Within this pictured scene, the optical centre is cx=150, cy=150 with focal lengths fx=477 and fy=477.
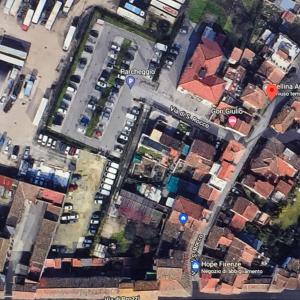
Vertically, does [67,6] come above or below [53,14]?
above

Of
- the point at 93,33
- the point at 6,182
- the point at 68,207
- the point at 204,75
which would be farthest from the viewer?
the point at 93,33

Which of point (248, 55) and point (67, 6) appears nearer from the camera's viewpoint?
point (67, 6)

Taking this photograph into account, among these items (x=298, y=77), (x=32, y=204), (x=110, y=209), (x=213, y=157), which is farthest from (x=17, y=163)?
(x=298, y=77)

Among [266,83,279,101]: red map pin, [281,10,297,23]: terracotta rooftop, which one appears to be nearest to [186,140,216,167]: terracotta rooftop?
[266,83,279,101]: red map pin

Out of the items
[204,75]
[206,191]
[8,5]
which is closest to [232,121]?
[204,75]

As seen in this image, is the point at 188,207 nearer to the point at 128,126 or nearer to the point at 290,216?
the point at 128,126

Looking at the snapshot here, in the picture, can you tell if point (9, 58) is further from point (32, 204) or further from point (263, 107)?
point (263, 107)
